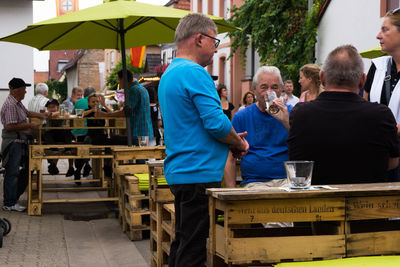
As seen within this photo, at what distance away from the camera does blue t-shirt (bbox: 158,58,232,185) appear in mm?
3941

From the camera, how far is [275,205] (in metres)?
3.24

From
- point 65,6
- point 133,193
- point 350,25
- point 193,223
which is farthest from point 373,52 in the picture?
point 65,6

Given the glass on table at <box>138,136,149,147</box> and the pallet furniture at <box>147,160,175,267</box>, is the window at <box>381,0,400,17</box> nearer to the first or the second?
the glass on table at <box>138,136,149,147</box>

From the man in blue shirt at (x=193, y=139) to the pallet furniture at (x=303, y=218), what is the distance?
60 centimetres

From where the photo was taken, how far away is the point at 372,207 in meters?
3.35

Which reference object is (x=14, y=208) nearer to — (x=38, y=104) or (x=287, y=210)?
(x=38, y=104)

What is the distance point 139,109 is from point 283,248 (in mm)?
6856

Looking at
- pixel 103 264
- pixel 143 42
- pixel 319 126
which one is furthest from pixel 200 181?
pixel 143 42

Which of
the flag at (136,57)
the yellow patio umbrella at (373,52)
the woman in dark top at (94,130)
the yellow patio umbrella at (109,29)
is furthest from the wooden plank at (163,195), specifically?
the flag at (136,57)

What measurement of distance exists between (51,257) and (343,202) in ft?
14.3

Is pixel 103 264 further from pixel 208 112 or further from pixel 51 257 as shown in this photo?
pixel 208 112

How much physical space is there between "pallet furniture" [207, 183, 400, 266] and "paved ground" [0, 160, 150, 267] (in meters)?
3.50

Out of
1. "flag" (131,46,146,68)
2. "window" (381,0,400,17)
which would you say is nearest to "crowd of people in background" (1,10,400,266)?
"window" (381,0,400,17)

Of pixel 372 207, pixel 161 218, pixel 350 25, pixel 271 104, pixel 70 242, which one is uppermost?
pixel 350 25
